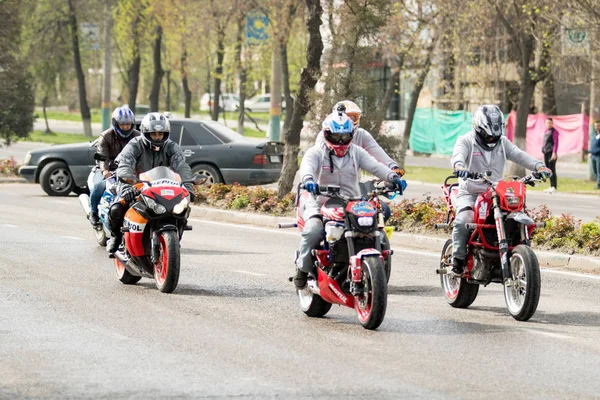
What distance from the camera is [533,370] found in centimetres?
804

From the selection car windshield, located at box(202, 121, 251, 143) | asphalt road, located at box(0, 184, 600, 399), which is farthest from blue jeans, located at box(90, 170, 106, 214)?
car windshield, located at box(202, 121, 251, 143)

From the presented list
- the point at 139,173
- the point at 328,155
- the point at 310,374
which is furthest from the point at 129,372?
the point at 139,173

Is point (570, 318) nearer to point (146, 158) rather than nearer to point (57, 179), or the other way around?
point (146, 158)

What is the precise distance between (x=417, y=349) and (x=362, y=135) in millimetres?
4009

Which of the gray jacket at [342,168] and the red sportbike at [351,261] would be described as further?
the gray jacket at [342,168]

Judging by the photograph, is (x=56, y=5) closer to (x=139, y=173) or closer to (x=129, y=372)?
(x=139, y=173)

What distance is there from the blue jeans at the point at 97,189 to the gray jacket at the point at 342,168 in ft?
17.5

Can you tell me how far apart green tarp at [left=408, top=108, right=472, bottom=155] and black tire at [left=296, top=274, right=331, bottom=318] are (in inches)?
1502

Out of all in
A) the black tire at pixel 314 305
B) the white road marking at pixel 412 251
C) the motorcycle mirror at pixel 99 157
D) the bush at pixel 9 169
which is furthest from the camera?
the bush at pixel 9 169

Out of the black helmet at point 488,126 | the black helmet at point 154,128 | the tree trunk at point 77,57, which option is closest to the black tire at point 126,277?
the black helmet at point 154,128

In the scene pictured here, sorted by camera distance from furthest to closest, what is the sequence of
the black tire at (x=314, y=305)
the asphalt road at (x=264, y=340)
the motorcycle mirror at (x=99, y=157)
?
the motorcycle mirror at (x=99, y=157), the black tire at (x=314, y=305), the asphalt road at (x=264, y=340)

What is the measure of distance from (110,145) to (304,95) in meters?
7.62

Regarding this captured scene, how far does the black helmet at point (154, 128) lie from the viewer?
485 inches

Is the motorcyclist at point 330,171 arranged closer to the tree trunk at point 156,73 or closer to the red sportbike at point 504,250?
the red sportbike at point 504,250
